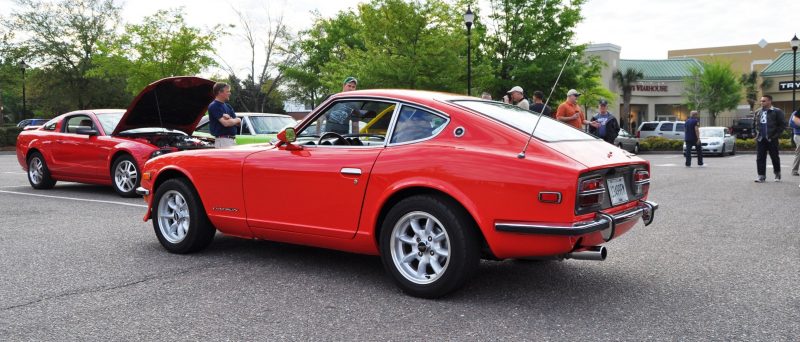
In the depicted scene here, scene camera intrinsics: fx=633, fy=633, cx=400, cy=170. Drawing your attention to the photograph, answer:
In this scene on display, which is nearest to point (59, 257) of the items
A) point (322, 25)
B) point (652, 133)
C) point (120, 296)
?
point (120, 296)

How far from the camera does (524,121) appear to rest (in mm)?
4574

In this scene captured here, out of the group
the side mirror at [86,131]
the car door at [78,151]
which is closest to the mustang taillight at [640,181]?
the car door at [78,151]

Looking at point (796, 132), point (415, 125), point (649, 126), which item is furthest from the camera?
point (649, 126)

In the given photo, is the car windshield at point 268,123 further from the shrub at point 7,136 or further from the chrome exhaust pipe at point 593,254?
the shrub at point 7,136

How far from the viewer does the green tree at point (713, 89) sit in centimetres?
5522

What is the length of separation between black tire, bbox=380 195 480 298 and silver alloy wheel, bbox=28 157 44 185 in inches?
384

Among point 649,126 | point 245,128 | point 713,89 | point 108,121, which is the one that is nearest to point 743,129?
point 649,126

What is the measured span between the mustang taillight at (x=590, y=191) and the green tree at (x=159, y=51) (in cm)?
3464

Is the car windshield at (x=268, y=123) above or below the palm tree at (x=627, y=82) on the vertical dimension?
below

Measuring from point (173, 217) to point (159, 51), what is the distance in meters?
33.1

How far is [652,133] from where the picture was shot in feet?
117

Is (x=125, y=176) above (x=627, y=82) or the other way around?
the other way around

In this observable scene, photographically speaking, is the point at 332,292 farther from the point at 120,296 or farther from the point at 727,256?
the point at 727,256

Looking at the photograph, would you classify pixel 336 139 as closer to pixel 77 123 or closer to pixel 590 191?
pixel 590 191
